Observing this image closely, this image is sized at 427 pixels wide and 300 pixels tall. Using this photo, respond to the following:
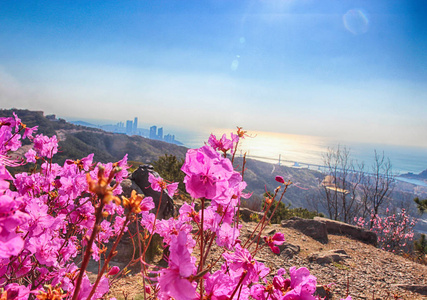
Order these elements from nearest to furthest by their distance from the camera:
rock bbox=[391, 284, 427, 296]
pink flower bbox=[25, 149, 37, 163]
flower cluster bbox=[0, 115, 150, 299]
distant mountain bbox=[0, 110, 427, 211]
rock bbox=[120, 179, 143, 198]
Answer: flower cluster bbox=[0, 115, 150, 299]
pink flower bbox=[25, 149, 37, 163]
rock bbox=[391, 284, 427, 296]
rock bbox=[120, 179, 143, 198]
distant mountain bbox=[0, 110, 427, 211]

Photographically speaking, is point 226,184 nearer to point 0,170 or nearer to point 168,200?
point 0,170

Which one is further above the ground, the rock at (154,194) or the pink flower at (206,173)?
the pink flower at (206,173)

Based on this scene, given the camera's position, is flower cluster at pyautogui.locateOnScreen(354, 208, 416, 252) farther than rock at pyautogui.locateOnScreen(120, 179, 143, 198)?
Yes

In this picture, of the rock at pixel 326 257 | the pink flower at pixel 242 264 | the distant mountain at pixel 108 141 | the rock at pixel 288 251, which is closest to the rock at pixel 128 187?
the rock at pixel 288 251

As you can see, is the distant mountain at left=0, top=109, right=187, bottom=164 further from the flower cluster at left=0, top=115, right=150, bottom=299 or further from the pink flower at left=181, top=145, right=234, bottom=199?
the pink flower at left=181, top=145, right=234, bottom=199

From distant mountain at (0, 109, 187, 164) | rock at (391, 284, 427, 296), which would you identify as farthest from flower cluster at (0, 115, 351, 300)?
distant mountain at (0, 109, 187, 164)

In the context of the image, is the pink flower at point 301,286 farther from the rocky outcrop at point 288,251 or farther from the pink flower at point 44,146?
the rocky outcrop at point 288,251

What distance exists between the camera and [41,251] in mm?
1286

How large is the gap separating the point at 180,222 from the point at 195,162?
726mm

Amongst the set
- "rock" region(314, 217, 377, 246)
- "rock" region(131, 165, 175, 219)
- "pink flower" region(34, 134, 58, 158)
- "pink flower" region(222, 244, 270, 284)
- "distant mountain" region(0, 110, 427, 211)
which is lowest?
"distant mountain" region(0, 110, 427, 211)

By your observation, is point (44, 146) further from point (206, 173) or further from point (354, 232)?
point (354, 232)

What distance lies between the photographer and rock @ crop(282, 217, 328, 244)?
8578 mm

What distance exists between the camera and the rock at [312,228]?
28.1ft

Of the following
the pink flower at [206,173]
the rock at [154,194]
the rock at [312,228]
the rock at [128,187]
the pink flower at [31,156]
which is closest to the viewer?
the pink flower at [206,173]
